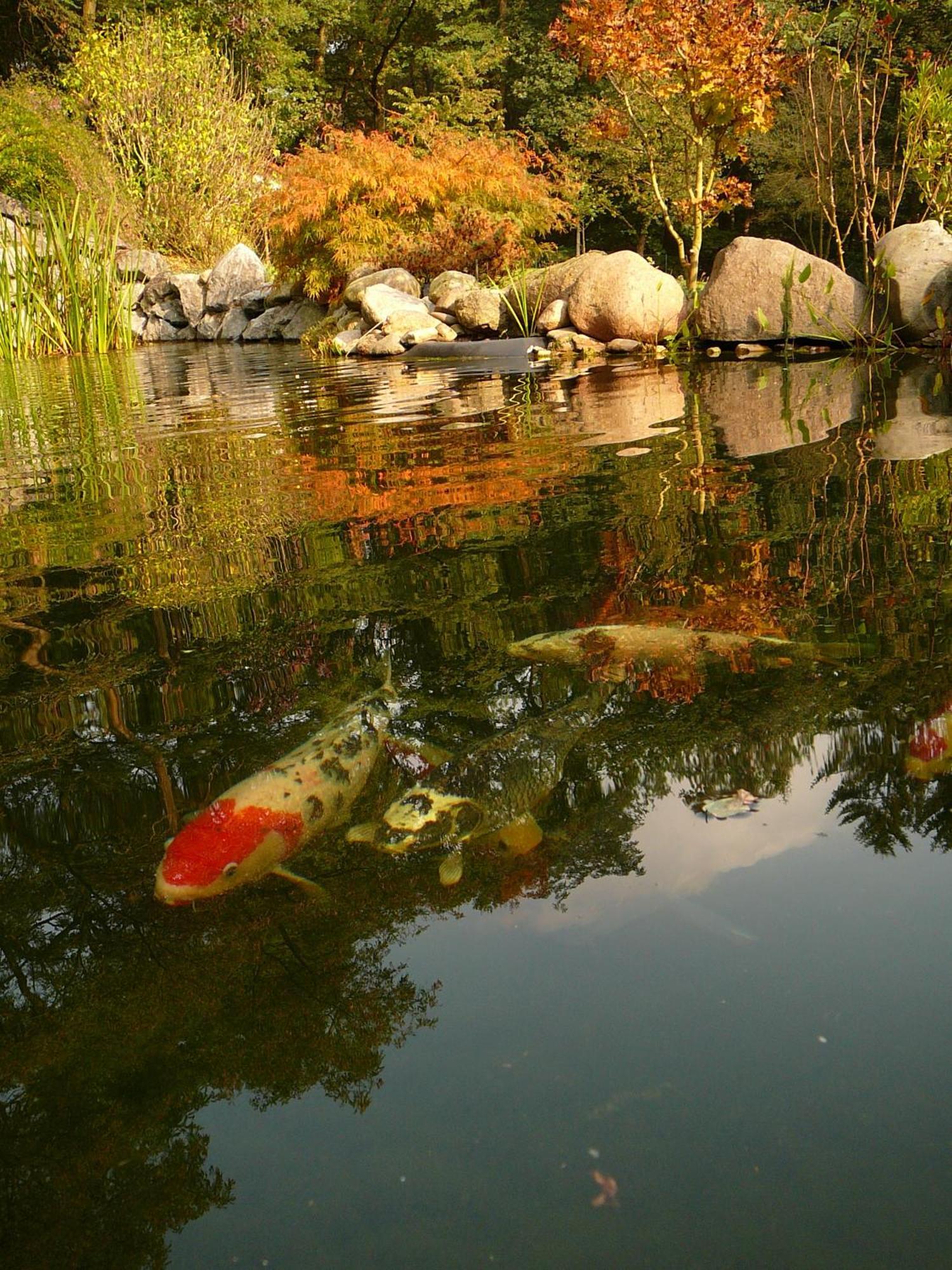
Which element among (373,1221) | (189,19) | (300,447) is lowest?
(373,1221)

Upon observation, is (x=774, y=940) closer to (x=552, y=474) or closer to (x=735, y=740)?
(x=735, y=740)

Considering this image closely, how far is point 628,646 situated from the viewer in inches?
73.9

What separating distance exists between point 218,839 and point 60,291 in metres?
13.4

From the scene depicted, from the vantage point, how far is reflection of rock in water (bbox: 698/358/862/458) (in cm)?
427

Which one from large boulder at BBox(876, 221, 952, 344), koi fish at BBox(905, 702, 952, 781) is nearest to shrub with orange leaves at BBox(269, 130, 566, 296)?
large boulder at BBox(876, 221, 952, 344)

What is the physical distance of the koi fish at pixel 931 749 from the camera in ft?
4.42

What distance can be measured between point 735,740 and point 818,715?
14 cm

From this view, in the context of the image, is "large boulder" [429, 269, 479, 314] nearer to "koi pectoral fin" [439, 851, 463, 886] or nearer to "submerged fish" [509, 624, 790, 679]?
"submerged fish" [509, 624, 790, 679]

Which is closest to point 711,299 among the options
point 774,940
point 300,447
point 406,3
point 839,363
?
point 839,363

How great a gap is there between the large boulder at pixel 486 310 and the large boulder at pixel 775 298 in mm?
4066

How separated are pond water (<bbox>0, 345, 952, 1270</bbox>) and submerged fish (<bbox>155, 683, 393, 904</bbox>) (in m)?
0.03

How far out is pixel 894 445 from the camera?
3.76m

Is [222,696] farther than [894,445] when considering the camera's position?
No

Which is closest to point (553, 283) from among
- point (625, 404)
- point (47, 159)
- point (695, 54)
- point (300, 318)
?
point (695, 54)
